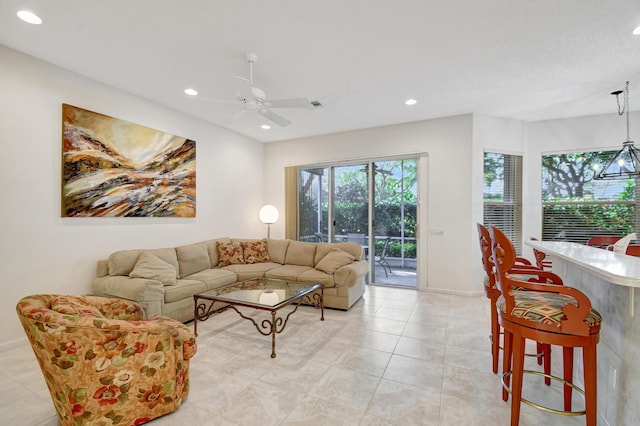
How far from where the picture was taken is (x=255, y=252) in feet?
15.8

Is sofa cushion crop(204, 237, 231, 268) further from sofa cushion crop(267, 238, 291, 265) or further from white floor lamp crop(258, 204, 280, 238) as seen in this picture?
white floor lamp crop(258, 204, 280, 238)

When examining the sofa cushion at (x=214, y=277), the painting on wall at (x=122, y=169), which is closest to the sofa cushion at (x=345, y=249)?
the sofa cushion at (x=214, y=277)

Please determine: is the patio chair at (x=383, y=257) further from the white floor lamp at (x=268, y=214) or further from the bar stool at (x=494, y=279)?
the bar stool at (x=494, y=279)

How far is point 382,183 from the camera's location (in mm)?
5211

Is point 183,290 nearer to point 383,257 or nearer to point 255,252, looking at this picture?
point 255,252

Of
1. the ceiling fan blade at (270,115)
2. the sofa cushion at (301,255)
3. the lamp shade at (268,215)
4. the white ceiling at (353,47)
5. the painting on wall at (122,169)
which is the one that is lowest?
the sofa cushion at (301,255)

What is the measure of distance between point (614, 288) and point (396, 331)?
1.99 metres

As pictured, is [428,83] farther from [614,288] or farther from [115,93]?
[115,93]

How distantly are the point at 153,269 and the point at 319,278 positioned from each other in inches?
78.6

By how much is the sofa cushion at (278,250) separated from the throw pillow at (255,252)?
0.08m

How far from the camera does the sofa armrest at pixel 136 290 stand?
293cm

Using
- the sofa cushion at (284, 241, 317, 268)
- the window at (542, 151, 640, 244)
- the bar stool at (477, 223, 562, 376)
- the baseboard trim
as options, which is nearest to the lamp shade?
the sofa cushion at (284, 241, 317, 268)

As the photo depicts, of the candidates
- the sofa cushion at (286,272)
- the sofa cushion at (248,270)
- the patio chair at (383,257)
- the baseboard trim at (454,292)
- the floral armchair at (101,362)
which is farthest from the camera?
the patio chair at (383,257)

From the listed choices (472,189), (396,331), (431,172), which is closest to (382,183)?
(431,172)
